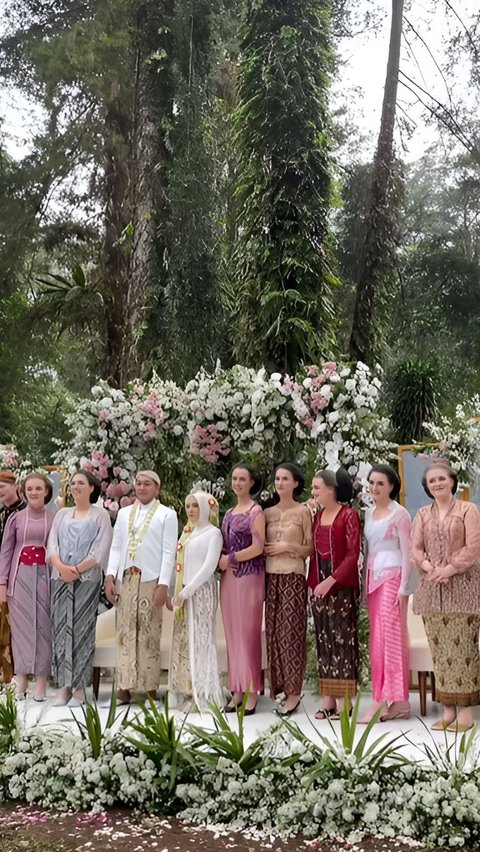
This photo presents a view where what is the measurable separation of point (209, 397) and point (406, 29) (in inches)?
546

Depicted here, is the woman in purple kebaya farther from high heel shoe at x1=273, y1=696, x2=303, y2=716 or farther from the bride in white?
high heel shoe at x1=273, y1=696, x2=303, y2=716

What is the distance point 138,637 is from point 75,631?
430mm

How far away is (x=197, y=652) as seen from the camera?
5.87 meters

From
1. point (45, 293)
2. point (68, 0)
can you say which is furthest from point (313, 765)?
point (68, 0)

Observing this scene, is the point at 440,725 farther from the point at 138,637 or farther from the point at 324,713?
the point at 138,637

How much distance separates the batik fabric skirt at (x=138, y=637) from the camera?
5977mm

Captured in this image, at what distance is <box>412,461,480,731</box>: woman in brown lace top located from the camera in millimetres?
5207

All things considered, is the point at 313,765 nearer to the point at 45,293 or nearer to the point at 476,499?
the point at 476,499

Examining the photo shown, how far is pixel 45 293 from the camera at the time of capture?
756 inches

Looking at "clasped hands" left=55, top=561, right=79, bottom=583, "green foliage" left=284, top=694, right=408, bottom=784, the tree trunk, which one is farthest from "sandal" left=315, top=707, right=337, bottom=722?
the tree trunk

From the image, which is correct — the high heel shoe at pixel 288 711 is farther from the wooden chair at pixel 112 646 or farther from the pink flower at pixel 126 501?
the pink flower at pixel 126 501

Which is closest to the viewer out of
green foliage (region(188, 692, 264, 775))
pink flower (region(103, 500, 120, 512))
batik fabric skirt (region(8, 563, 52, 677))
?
green foliage (region(188, 692, 264, 775))

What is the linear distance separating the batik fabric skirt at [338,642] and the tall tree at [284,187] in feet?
35.3

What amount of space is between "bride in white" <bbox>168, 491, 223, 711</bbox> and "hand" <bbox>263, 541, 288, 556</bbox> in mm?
286
